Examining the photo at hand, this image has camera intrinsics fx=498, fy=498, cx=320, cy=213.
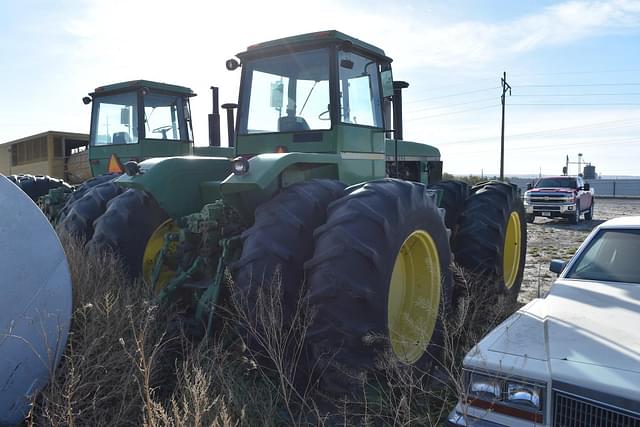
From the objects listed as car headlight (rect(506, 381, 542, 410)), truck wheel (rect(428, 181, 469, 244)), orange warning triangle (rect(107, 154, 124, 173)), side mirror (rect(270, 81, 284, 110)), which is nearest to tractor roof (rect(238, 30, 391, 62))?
side mirror (rect(270, 81, 284, 110))

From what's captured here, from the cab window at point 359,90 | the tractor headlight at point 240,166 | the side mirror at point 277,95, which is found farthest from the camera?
the side mirror at point 277,95

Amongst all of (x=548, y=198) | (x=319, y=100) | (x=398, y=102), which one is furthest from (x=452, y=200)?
(x=548, y=198)

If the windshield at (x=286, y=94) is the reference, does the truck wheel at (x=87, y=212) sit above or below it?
below

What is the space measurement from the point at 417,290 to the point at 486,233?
1.81 meters

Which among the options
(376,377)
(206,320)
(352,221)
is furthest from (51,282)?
(376,377)

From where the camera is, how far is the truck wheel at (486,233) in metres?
5.33

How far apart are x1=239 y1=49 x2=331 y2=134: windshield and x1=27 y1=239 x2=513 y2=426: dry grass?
81.5 inches

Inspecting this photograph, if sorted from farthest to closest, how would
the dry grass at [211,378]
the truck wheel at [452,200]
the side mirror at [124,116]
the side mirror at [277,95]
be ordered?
the side mirror at [124,116]
the truck wheel at [452,200]
the side mirror at [277,95]
the dry grass at [211,378]

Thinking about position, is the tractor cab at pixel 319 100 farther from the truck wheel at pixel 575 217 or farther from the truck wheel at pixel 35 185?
the truck wheel at pixel 575 217

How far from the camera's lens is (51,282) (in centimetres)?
292

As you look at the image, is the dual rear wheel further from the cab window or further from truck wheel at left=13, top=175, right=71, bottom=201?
truck wheel at left=13, top=175, right=71, bottom=201

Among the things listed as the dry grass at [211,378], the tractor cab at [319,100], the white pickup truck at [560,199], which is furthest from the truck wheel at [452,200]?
A: the white pickup truck at [560,199]

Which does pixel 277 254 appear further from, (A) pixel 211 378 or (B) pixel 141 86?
(B) pixel 141 86

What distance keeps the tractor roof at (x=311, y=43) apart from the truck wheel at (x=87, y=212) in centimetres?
206
